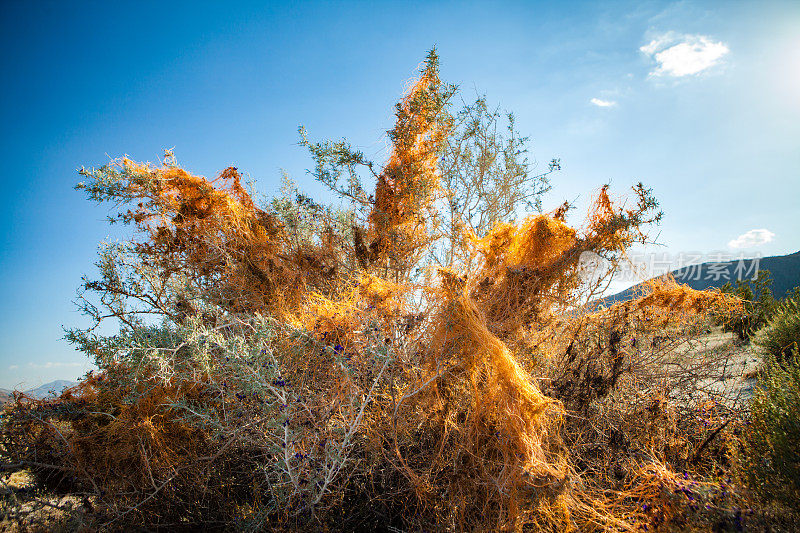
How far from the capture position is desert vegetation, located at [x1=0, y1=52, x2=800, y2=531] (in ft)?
11.3

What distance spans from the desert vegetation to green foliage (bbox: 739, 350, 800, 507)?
0.02 metres

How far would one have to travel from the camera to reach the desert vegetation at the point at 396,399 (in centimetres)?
344

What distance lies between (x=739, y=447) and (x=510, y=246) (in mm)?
3728

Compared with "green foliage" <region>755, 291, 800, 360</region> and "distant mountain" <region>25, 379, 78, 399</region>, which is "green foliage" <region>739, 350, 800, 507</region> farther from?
"distant mountain" <region>25, 379, 78, 399</region>

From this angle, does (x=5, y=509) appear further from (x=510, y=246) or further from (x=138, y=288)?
(x=510, y=246)

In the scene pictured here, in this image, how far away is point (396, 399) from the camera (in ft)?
13.4

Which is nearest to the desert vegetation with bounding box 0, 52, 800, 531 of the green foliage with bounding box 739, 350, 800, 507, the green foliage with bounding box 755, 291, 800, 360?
the green foliage with bounding box 739, 350, 800, 507

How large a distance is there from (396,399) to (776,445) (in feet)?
12.3

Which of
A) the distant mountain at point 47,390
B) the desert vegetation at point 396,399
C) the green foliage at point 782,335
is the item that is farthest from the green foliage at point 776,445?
the distant mountain at point 47,390

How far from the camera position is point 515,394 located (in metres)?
3.81

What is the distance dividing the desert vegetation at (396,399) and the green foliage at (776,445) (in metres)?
0.02

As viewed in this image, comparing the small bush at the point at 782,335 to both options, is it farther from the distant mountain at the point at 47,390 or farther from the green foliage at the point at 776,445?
the distant mountain at the point at 47,390

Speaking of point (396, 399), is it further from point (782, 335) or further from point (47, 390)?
point (782, 335)

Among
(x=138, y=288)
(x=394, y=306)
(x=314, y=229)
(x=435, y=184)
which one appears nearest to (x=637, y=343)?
(x=394, y=306)
